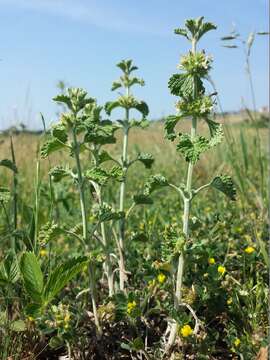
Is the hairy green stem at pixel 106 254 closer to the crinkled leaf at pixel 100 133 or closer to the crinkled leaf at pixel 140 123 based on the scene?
the crinkled leaf at pixel 100 133

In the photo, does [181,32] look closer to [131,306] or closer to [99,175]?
[99,175]

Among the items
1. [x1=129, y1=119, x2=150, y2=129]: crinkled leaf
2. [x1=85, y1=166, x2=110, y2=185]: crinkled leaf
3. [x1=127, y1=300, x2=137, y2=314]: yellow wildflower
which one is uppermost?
[x1=129, y1=119, x2=150, y2=129]: crinkled leaf

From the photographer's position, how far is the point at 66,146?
193 centimetres

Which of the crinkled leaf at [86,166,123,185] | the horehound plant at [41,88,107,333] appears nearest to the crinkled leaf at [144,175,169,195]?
the crinkled leaf at [86,166,123,185]

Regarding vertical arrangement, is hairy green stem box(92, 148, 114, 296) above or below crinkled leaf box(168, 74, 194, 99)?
below

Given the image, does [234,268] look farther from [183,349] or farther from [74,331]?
[74,331]

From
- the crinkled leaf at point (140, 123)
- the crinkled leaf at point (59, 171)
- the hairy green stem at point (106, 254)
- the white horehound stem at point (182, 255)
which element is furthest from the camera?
the crinkled leaf at point (140, 123)

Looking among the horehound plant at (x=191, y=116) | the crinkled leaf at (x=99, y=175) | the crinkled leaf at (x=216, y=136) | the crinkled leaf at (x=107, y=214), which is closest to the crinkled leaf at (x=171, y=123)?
the horehound plant at (x=191, y=116)

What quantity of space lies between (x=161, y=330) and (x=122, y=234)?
1.54ft

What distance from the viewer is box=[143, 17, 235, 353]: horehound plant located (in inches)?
71.4

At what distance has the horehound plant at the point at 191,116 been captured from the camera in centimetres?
181

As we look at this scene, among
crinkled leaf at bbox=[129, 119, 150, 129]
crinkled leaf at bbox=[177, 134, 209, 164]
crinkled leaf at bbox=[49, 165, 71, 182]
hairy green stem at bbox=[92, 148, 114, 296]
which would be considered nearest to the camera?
crinkled leaf at bbox=[177, 134, 209, 164]

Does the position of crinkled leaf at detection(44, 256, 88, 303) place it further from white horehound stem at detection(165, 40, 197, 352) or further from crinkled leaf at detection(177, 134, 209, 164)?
crinkled leaf at detection(177, 134, 209, 164)

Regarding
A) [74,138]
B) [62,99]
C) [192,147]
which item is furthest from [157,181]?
[62,99]
